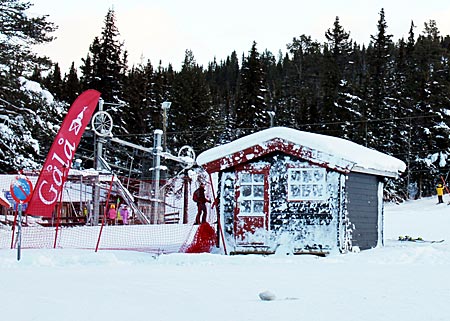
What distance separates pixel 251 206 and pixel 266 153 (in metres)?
1.36

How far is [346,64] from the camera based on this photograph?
256 feet

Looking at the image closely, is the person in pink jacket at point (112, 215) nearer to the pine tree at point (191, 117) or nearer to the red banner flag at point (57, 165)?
the red banner flag at point (57, 165)

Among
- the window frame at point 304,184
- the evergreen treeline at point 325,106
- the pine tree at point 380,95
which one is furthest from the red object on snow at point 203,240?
the pine tree at point 380,95

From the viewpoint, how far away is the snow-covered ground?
7.71m

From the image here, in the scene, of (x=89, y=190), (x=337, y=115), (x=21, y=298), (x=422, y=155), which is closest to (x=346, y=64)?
(x=337, y=115)

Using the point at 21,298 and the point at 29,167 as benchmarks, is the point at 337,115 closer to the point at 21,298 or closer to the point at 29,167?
the point at 29,167

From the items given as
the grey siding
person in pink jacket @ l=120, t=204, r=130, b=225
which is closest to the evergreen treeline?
person in pink jacket @ l=120, t=204, r=130, b=225

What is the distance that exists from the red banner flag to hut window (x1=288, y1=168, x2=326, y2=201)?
5.74 meters

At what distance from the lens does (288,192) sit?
15945 mm

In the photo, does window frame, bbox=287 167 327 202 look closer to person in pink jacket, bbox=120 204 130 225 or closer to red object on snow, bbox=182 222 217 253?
red object on snow, bbox=182 222 217 253

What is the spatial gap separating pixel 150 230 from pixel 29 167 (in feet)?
23.0

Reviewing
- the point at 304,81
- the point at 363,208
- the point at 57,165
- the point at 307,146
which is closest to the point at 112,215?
the point at 57,165

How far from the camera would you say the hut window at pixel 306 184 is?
15.8 meters

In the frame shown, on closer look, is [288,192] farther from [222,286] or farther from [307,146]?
[222,286]
